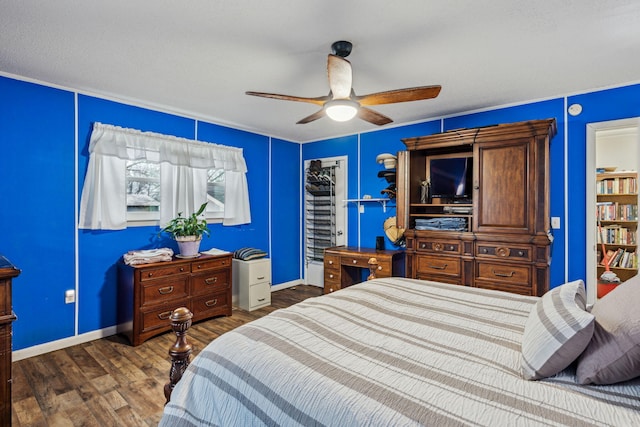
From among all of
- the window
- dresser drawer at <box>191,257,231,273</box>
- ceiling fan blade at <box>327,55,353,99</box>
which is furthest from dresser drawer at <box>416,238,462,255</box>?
the window

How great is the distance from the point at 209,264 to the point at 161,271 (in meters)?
0.54

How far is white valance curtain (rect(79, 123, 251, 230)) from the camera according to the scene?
3131mm

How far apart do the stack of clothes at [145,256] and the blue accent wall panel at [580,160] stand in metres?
4.04

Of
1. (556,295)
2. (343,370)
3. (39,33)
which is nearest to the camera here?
(343,370)

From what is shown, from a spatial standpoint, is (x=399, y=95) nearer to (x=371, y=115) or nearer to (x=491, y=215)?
(x=371, y=115)

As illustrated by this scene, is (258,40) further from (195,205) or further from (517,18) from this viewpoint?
(195,205)

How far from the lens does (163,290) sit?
3.23m

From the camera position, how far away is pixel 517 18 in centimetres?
192

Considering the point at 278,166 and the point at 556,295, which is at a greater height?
the point at 278,166

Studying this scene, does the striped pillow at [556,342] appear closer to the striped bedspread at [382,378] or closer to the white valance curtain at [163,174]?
the striped bedspread at [382,378]

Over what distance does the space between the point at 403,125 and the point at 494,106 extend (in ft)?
3.58

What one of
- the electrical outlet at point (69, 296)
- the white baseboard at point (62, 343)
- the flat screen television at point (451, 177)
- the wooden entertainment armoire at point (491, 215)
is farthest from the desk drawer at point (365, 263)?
the electrical outlet at point (69, 296)

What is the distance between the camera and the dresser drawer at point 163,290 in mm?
3102

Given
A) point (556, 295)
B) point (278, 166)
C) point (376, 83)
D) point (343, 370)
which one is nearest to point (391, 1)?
point (376, 83)
